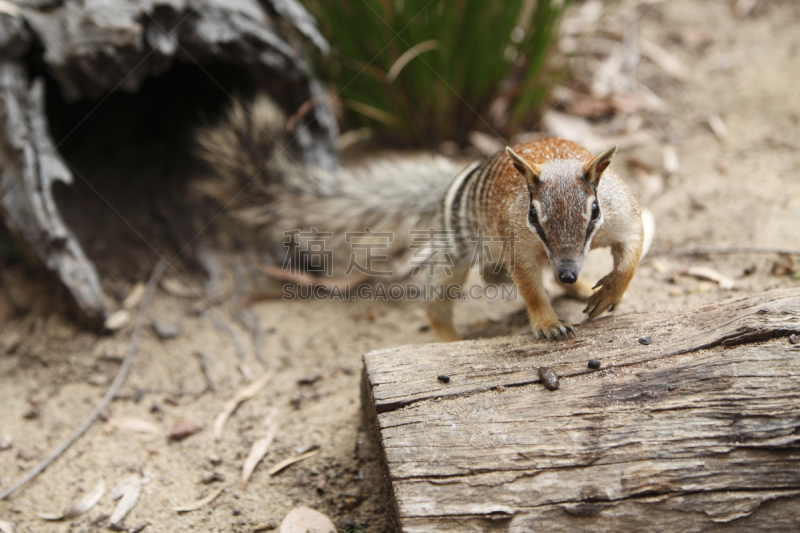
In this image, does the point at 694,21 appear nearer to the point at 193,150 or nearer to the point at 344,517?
the point at 193,150

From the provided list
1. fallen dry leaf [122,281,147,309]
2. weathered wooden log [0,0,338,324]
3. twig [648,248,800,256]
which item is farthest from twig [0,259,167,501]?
twig [648,248,800,256]

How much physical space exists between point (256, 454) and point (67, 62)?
2228mm

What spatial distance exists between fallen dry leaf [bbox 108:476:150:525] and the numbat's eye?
6.59ft

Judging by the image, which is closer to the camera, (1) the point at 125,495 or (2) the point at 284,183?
(1) the point at 125,495

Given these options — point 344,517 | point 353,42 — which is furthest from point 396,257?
point 344,517

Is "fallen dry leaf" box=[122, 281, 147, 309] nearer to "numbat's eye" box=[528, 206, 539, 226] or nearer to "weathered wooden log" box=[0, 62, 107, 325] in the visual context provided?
"weathered wooden log" box=[0, 62, 107, 325]

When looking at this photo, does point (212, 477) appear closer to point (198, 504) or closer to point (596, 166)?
point (198, 504)

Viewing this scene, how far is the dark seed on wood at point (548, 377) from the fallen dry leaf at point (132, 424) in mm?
1961

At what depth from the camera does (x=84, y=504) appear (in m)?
2.38

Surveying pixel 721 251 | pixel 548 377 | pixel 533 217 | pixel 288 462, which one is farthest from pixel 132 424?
pixel 721 251

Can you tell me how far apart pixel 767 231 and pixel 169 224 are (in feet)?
12.4

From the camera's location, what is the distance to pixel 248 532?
7.10 feet

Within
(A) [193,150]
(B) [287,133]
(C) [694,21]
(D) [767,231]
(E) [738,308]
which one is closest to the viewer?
(E) [738,308]

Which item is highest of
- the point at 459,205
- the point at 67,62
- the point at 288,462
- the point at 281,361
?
the point at 67,62
